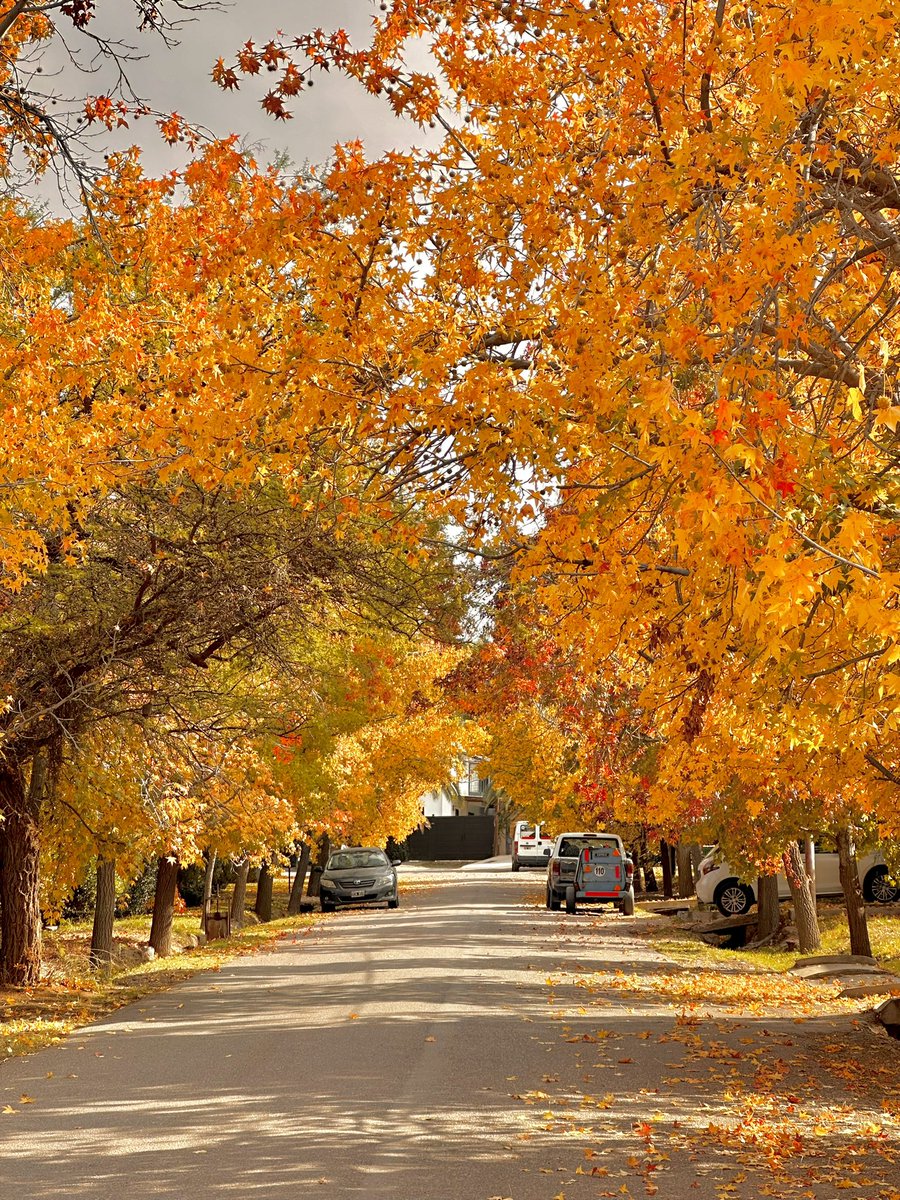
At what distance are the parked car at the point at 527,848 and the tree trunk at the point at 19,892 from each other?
50.1m

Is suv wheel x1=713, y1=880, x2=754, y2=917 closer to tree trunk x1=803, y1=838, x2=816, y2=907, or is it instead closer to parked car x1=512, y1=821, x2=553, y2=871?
tree trunk x1=803, y1=838, x2=816, y2=907

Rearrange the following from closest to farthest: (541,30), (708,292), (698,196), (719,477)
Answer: (719,477)
(708,292)
(698,196)
(541,30)

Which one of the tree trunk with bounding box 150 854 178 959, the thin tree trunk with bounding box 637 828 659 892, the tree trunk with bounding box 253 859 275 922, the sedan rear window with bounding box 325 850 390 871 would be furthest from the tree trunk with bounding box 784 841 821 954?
the thin tree trunk with bounding box 637 828 659 892

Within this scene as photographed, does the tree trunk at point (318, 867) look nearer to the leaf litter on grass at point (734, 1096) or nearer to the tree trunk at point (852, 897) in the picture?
the tree trunk at point (852, 897)

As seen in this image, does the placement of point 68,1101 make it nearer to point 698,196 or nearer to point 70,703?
point 70,703

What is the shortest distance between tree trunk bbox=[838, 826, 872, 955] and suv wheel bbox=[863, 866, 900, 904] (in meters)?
7.47

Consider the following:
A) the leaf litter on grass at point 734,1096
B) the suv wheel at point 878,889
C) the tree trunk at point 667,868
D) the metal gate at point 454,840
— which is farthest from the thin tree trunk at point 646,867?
the metal gate at point 454,840

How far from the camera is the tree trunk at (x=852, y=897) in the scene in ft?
63.5

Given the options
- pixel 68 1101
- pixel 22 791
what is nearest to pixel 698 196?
pixel 68 1101

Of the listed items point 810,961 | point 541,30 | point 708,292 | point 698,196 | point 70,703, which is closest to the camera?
point 708,292

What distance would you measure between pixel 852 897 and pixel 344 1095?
12.3m

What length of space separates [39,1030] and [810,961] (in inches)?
451

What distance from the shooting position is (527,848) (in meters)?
65.8

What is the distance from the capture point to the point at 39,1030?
42.4ft
